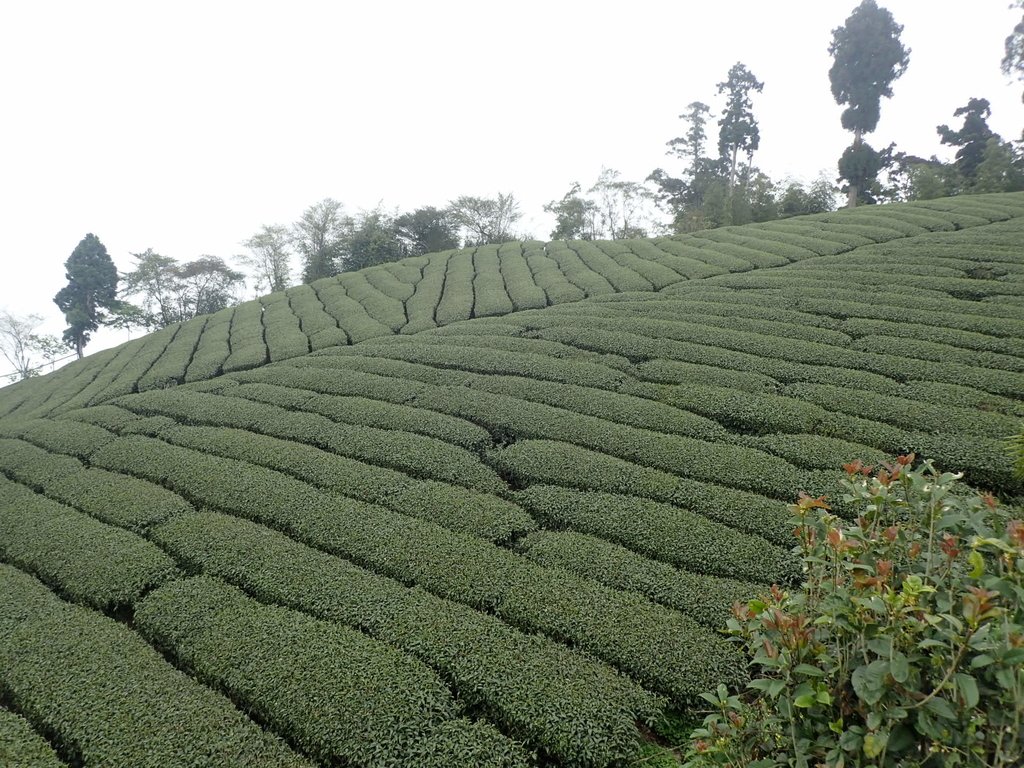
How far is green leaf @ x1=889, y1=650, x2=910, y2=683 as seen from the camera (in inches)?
87.5

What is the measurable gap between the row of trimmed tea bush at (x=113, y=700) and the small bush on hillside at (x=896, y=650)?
4.05m

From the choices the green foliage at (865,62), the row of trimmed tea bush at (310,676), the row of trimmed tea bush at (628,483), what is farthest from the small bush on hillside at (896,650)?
the green foliage at (865,62)

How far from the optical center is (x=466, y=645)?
5.84 m

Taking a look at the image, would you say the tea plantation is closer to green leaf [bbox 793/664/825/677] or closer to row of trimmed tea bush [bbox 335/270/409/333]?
green leaf [bbox 793/664/825/677]

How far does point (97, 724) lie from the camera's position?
17.6 feet

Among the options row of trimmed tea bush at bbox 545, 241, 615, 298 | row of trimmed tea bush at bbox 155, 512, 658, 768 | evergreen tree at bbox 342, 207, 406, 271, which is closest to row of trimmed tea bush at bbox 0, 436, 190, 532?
row of trimmed tea bush at bbox 155, 512, 658, 768

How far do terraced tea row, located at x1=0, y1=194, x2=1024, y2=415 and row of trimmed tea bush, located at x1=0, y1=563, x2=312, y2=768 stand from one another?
11.9 m

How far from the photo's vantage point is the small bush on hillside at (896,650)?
2170 millimetres

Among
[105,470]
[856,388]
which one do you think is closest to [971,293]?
[856,388]

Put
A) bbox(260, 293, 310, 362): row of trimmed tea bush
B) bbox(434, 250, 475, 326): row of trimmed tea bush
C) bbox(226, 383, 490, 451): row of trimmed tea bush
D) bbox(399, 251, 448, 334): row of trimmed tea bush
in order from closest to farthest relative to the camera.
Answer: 1. bbox(226, 383, 490, 451): row of trimmed tea bush
2. bbox(260, 293, 310, 362): row of trimmed tea bush
3. bbox(399, 251, 448, 334): row of trimmed tea bush
4. bbox(434, 250, 475, 326): row of trimmed tea bush

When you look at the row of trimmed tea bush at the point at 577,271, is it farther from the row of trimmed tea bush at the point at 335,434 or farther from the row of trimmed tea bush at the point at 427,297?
the row of trimmed tea bush at the point at 335,434

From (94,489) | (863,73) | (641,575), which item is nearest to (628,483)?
(641,575)

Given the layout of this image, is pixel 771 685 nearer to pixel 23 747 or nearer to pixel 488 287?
pixel 23 747

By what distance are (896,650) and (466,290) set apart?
73.7 ft
